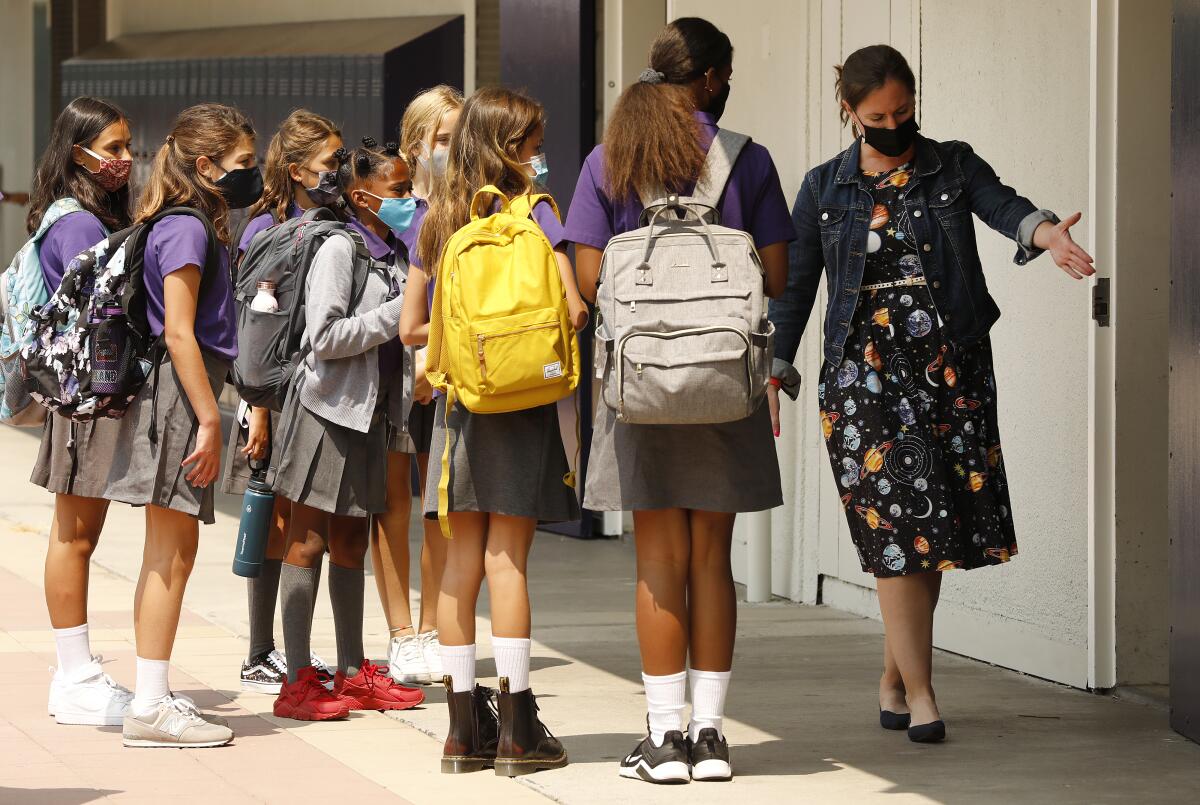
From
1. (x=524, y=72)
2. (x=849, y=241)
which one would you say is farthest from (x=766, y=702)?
(x=524, y=72)

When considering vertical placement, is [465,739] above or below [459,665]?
below

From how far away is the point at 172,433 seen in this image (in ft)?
18.3

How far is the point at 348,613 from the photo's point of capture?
623cm

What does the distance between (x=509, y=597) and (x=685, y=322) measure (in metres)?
0.91

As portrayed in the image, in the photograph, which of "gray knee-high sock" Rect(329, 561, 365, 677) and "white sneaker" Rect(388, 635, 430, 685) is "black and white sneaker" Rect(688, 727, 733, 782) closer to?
"gray knee-high sock" Rect(329, 561, 365, 677)

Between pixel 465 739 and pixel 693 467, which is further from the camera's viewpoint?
pixel 465 739

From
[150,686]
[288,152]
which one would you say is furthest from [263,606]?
[288,152]

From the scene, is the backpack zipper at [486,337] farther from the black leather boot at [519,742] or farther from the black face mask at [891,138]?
the black face mask at [891,138]

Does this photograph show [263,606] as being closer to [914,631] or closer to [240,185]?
[240,185]

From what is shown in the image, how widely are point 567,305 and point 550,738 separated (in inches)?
46.3

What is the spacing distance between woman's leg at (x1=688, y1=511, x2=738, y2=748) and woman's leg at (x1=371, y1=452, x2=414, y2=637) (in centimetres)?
171

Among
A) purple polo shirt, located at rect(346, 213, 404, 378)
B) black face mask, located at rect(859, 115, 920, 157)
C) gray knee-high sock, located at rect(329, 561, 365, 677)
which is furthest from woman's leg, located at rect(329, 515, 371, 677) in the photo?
black face mask, located at rect(859, 115, 920, 157)

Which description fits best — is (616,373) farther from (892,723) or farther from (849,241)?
(892,723)

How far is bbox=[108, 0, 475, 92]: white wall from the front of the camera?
12633 mm
